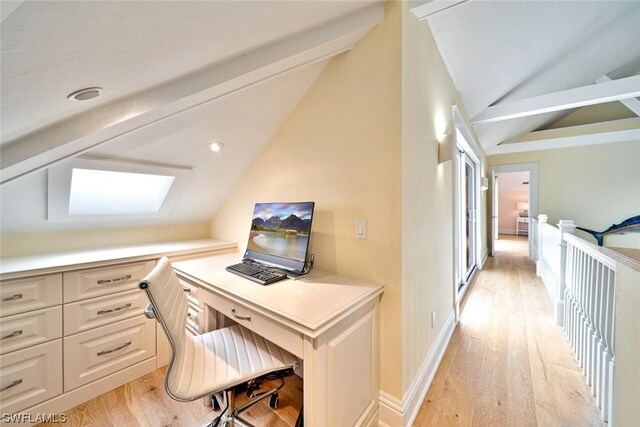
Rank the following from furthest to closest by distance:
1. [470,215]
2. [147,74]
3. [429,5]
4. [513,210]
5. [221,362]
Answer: [513,210] → [470,215] → [429,5] → [221,362] → [147,74]

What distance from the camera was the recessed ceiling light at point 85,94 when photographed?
986 millimetres

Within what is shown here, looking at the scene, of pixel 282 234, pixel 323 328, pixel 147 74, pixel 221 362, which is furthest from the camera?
pixel 282 234

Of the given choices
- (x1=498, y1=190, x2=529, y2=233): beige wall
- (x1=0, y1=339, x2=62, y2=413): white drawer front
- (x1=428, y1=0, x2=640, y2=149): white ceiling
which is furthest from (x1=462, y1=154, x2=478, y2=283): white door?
(x1=498, y1=190, x2=529, y2=233): beige wall

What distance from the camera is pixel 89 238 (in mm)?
1983

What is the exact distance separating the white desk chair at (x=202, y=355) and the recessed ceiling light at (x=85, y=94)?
0.78 metres

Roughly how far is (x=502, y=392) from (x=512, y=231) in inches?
401

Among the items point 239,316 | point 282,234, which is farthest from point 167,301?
point 282,234

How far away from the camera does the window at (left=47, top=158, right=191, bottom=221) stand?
5.21 feet

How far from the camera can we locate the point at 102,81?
973mm

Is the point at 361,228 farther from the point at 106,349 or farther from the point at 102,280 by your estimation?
the point at 106,349

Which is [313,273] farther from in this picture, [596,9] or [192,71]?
[596,9]

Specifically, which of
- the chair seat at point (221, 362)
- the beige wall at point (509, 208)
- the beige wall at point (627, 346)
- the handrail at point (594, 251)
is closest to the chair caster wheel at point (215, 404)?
the chair seat at point (221, 362)

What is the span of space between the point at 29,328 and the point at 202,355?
1.14 m

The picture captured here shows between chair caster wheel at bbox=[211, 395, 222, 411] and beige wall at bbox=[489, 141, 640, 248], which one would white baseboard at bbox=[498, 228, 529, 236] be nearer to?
beige wall at bbox=[489, 141, 640, 248]
